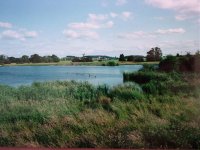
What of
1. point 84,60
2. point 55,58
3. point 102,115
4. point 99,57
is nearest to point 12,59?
point 55,58

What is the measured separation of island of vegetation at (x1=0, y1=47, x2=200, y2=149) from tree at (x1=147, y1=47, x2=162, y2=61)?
156mm

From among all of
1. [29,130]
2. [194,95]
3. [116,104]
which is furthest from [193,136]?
[29,130]

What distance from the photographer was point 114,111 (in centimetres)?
1073

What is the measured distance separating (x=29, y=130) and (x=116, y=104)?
2.15 m

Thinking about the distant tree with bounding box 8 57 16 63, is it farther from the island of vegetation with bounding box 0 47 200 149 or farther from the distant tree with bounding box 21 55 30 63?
the island of vegetation with bounding box 0 47 200 149

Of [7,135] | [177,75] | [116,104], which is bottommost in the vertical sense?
[7,135]

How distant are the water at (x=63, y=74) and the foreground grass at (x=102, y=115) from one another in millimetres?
155

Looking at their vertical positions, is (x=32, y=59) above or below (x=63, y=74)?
above

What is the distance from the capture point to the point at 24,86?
10852 millimetres

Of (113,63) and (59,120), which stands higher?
(113,63)

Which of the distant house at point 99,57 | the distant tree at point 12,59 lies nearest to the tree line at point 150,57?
the distant house at point 99,57

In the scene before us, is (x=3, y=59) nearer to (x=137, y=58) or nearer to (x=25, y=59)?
(x=25, y=59)

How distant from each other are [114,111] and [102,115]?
0.97 feet

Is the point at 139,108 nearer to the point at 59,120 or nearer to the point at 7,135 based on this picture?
the point at 59,120
